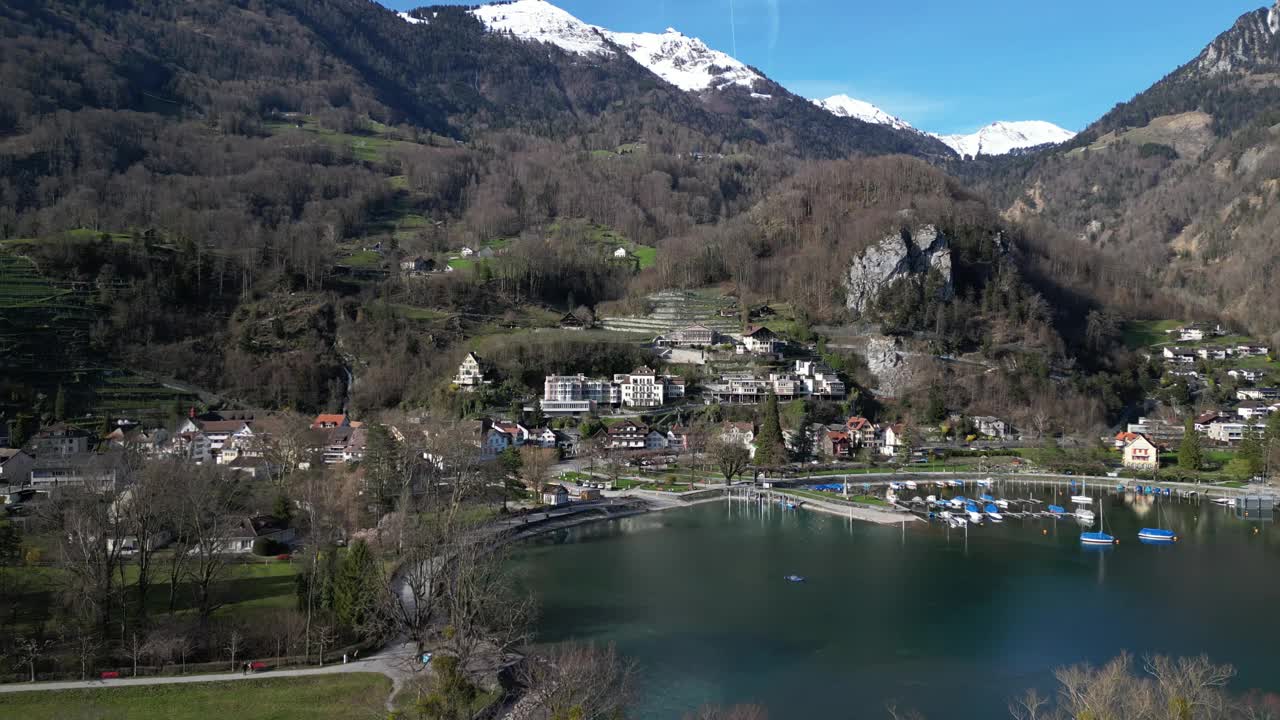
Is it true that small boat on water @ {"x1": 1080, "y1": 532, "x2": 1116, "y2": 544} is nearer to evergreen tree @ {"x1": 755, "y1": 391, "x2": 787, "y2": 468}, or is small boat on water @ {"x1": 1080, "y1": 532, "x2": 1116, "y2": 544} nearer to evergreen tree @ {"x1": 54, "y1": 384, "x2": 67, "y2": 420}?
evergreen tree @ {"x1": 755, "y1": 391, "x2": 787, "y2": 468}

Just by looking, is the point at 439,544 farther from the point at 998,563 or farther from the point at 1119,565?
the point at 1119,565

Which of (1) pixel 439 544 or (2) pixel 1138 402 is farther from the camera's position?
(2) pixel 1138 402

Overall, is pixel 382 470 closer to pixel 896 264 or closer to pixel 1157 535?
pixel 1157 535

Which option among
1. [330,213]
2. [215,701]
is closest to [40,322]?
[330,213]

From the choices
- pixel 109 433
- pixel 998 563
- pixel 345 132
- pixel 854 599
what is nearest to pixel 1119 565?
pixel 998 563

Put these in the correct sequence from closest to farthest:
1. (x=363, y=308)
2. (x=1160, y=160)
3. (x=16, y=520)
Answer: (x=16, y=520) < (x=363, y=308) < (x=1160, y=160)

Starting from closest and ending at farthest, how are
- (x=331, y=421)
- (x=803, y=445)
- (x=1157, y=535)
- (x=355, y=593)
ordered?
(x=355, y=593)
(x=1157, y=535)
(x=331, y=421)
(x=803, y=445)
